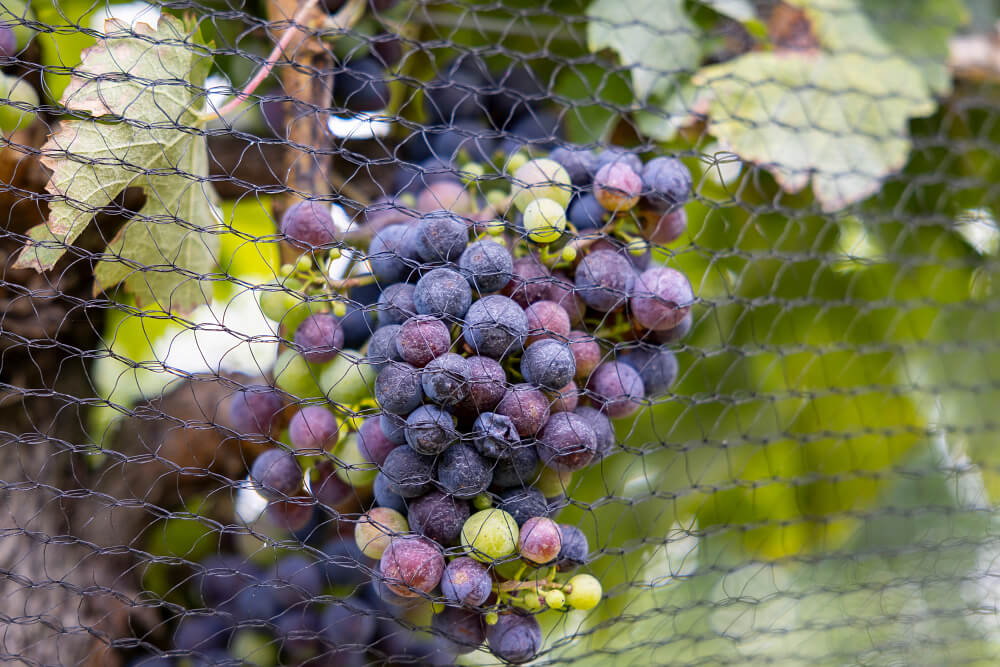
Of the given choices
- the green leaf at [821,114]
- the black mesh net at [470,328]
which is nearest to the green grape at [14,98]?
the black mesh net at [470,328]

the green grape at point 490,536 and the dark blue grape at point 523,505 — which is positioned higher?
the dark blue grape at point 523,505

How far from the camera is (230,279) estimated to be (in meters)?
0.49

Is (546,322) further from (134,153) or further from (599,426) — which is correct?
(134,153)

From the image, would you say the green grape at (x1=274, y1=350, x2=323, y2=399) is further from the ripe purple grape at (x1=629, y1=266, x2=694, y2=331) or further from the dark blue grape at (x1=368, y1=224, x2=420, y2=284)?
the ripe purple grape at (x1=629, y1=266, x2=694, y2=331)

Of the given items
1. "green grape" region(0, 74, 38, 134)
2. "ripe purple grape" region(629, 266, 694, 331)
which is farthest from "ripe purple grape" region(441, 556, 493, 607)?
"green grape" region(0, 74, 38, 134)

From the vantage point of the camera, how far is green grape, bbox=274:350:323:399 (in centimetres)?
58

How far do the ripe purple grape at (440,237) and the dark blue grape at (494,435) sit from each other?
4.4 inches

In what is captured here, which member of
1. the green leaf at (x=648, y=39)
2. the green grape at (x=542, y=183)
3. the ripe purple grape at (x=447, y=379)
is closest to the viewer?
the ripe purple grape at (x=447, y=379)

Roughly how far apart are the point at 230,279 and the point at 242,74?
0.38 metres

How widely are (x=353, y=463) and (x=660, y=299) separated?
247mm

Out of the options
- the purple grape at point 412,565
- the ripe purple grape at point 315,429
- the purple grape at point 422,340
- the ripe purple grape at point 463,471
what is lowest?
the purple grape at point 412,565

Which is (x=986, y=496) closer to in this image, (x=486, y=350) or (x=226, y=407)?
(x=486, y=350)

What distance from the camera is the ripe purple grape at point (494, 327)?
50 cm

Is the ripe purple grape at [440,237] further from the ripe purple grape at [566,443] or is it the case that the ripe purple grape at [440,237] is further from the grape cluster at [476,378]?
the ripe purple grape at [566,443]
